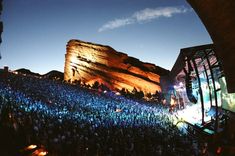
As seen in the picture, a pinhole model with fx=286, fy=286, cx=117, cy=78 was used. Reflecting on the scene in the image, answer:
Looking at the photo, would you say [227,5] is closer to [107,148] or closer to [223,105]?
[107,148]

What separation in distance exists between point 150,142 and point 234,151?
124 inches

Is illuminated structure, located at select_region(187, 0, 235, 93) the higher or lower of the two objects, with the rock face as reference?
lower

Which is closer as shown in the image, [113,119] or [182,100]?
[113,119]

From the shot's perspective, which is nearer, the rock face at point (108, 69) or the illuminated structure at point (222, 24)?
the illuminated structure at point (222, 24)

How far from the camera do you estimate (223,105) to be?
1470 centimetres

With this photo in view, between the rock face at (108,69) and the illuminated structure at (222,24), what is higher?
→ the rock face at (108,69)

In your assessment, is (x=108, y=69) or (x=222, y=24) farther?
(x=108, y=69)

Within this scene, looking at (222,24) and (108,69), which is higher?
(108,69)

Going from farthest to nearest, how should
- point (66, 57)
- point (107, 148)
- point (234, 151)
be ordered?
1. point (66, 57)
2. point (107, 148)
3. point (234, 151)

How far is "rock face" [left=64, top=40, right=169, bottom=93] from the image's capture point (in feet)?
168

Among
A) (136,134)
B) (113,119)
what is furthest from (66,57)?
(136,134)

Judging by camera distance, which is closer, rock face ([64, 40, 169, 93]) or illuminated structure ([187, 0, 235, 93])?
illuminated structure ([187, 0, 235, 93])

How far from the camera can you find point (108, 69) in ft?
177

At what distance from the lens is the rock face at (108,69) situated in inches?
2019
